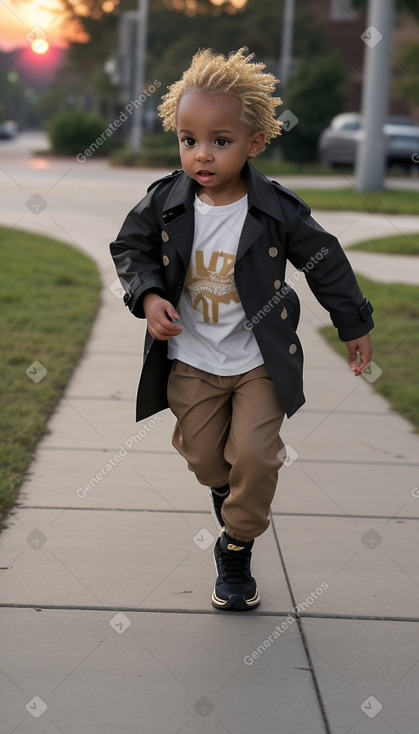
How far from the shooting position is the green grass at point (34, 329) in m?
4.82

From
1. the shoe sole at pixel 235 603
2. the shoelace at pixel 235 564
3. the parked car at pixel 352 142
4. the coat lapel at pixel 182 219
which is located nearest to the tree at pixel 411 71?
the parked car at pixel 352 142

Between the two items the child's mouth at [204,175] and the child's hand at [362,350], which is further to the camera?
the child's hand at [362,350]

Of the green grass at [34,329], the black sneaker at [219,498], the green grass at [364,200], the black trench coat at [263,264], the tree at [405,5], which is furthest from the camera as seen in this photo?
the tree at [405,5]

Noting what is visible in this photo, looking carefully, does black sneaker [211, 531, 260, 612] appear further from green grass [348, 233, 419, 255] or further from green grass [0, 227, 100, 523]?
green grass [348, 233, 419, 255]

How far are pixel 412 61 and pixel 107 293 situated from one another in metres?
25.1

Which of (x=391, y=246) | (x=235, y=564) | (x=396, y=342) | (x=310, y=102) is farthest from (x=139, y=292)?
(x=310, y=102)

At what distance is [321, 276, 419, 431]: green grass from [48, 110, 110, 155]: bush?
2549 centimetres

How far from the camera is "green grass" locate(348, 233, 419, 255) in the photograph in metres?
11.9

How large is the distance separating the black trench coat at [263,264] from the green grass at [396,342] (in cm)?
240

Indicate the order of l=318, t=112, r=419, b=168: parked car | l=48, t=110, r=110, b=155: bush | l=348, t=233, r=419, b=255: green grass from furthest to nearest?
l=48, t=110, r=110, b=155: bush → l=318, t=112, r=419, b=168: parked car → l=348, t=233, r=419, b=255: green grass

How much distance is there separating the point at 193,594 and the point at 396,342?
4.14 metres

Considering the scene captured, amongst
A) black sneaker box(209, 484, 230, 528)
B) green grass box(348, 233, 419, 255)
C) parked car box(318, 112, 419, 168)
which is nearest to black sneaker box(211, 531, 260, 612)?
black sneaker box(209, 484, 230, 528)

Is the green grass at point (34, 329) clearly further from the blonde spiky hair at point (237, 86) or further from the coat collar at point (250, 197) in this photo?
the blonde spiky hair at point (237, 86)

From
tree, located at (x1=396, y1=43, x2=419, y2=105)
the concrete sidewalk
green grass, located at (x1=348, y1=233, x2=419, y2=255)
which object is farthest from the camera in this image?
tree, located at (x1=396, y1=43, x2=419, y2=105)
